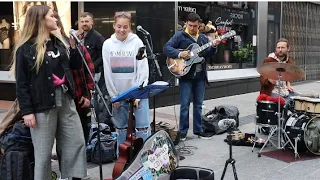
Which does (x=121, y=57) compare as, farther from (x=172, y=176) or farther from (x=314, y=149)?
(x=314, y=149)

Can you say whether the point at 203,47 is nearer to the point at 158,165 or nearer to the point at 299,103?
the point at 299,103

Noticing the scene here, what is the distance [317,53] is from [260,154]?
11.9 meters

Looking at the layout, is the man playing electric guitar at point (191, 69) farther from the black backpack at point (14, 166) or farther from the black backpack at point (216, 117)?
the black backpack at point (14, 166)

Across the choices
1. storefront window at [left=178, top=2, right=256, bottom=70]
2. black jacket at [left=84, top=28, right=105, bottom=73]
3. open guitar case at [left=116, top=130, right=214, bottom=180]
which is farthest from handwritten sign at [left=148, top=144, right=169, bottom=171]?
storefront window at [left=178, top=2, right=256, bottom=70]

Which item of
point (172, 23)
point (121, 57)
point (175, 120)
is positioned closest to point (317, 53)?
point (172, 23)

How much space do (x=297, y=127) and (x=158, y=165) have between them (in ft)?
7.58

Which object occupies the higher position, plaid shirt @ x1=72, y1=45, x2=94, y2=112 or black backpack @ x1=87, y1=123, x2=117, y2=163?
plaid shirt @ x1=72, y1=45, x2=94, y2=112

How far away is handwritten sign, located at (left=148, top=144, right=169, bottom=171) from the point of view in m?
3.30

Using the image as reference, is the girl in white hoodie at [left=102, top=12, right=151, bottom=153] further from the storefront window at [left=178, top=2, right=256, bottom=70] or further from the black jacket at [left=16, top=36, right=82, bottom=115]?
the storefront window at [left=178, top=2, right=256, bottom=70]

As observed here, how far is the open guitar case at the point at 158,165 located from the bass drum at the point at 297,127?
184 centimetres

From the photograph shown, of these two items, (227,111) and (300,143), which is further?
(227,111)

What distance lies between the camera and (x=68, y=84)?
11.2 feet

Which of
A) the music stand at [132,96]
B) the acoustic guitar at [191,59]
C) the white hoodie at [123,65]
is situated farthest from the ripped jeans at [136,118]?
the acoustic guitar at [191,59]

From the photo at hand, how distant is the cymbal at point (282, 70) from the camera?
4661mm
